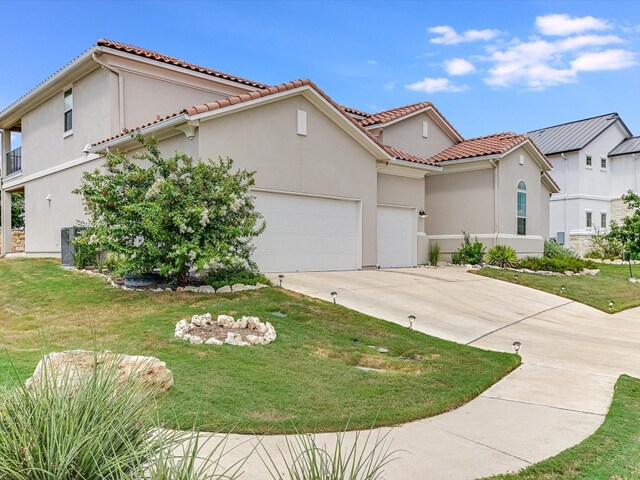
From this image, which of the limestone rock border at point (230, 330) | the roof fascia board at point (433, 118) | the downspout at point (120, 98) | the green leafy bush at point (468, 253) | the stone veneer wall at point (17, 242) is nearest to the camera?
the limestone rock border at point (230, 330)

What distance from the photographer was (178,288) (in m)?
11.3

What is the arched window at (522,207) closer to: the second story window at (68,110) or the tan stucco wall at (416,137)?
Result: the tan stucco wall at (416,137)

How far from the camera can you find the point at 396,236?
18578 millimetres

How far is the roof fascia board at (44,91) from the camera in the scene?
15994mm

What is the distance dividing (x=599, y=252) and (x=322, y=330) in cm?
2923

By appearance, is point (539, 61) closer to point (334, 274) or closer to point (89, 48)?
point (334, 274)

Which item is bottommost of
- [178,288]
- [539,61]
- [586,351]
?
[586,351]

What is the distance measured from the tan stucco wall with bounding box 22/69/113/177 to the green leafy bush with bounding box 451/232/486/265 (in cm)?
1389

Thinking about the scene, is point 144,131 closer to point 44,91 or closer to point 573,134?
point 44,91

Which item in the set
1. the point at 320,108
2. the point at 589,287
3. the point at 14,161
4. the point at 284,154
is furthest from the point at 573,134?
the point at 14,161

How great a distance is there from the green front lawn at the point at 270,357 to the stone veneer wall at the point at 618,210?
105 feet

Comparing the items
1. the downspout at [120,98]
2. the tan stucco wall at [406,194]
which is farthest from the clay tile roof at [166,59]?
the tan stucco wall at [406,194]

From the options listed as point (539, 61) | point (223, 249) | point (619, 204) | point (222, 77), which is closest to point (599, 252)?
point (619, 204)

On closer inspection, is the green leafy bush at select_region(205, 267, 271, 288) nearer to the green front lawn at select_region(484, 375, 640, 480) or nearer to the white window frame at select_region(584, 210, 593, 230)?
the green front lawn at select_region(484, 375, 640, 480)
